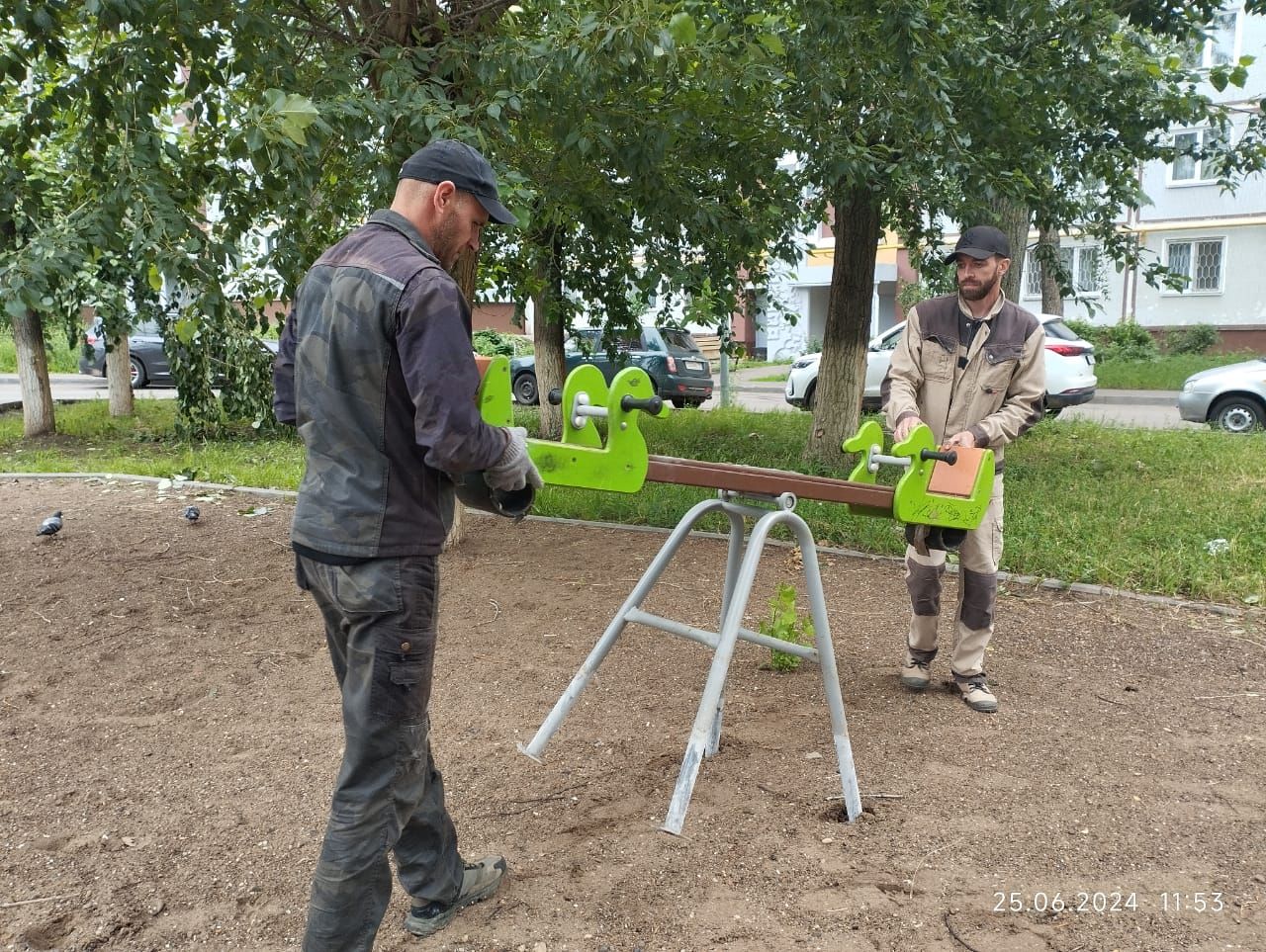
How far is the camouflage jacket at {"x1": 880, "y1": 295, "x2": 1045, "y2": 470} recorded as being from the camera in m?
3.89

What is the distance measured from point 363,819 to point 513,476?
84 centimetres

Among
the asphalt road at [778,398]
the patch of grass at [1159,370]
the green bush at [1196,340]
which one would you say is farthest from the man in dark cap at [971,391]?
the green bush at [1196,340]

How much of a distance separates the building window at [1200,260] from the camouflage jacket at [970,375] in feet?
74.5

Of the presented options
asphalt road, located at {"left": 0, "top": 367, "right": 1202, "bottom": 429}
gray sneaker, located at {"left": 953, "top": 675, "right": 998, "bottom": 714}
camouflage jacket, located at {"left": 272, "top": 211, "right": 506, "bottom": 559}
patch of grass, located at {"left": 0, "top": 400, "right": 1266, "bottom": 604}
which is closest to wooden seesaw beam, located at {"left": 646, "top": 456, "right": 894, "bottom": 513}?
camouflage jacket, located at {"left": 272, "top": 211, "right": 506, "bottom": 559}

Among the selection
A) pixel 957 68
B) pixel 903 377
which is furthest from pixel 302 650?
pixel 957 68

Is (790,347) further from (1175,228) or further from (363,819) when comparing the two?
(363,819)

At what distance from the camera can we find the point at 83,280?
10.4m

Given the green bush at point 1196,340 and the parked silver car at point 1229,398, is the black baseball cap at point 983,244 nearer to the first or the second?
the parked silver car at point 1229,398

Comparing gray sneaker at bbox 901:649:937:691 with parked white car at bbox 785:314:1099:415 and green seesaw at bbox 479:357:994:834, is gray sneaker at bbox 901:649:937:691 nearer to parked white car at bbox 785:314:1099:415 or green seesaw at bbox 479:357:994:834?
green seesaw at bbox 479:357:994:834

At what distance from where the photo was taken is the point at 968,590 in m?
4.09

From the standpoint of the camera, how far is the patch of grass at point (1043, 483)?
5.84 m

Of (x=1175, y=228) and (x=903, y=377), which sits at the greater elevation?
(x=1175, y=228)

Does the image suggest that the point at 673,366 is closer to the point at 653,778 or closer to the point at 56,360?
the point at 653,778

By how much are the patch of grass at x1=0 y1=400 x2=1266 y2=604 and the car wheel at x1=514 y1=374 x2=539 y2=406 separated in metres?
5.19
